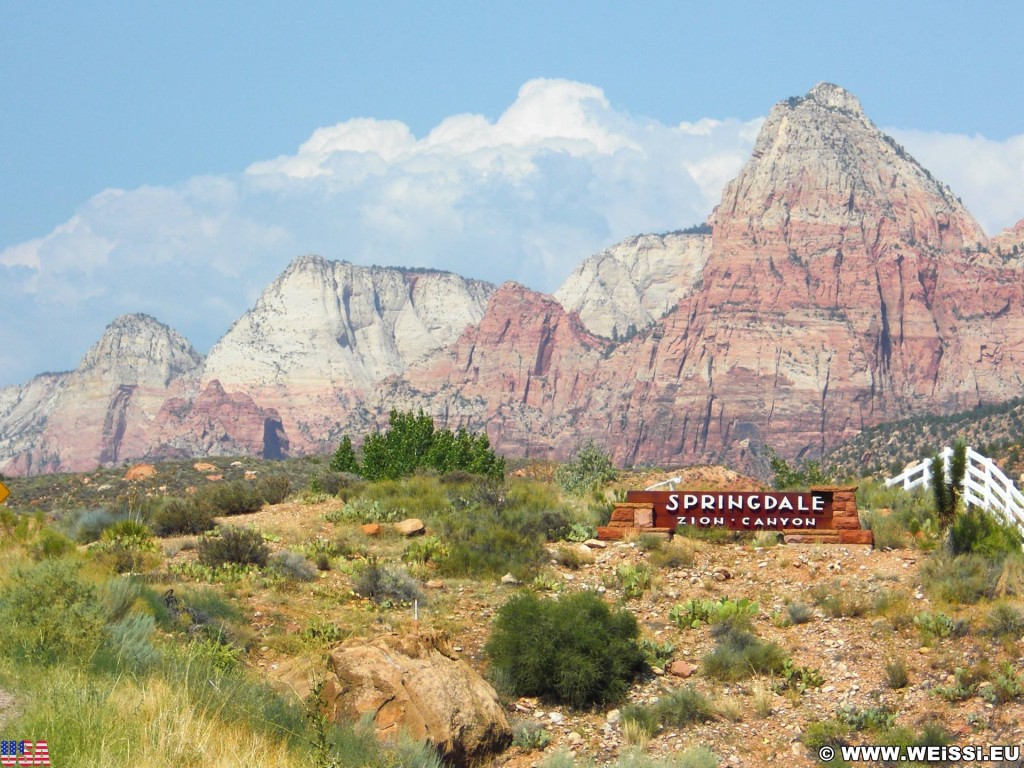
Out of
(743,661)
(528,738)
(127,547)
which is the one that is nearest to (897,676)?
(743,661)

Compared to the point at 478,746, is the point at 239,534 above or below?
above

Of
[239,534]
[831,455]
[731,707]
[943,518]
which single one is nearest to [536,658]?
[731,707]

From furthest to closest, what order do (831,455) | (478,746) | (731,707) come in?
1. (831,455)
2. (731,707)
3. (478,746)

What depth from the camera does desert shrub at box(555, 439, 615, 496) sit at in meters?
37.0

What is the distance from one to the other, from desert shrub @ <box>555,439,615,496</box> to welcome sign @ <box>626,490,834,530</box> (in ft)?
21.8

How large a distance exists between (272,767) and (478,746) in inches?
226

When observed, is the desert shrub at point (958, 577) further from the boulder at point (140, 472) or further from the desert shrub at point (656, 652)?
the boulder at point (140, 472)

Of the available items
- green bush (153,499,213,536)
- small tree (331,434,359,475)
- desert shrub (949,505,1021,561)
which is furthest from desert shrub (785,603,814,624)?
small tree (331,434,359,475)

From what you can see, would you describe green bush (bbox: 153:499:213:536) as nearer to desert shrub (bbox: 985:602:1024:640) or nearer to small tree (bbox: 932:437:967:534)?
small tree (bbox: 932:437:967:534)

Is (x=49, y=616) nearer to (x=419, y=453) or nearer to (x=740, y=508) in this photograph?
(x=740, y=508)

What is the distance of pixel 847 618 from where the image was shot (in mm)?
21125

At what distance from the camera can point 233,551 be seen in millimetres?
23641

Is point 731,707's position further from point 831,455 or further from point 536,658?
point 831,455

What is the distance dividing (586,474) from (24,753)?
1300 inches
